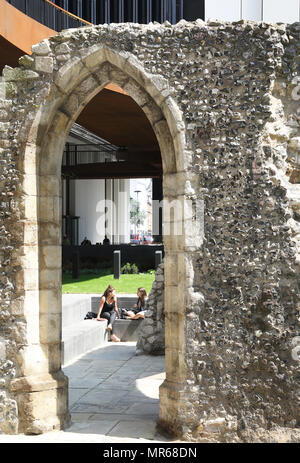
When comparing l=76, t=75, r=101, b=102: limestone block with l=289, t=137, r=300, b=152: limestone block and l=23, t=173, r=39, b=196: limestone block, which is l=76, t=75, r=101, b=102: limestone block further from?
l=289, t=137, r=300, b=152: limestone block

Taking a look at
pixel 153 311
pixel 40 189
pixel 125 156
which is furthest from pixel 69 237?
pixel 40 189

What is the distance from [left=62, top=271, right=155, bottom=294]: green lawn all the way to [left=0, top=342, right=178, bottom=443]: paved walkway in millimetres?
3633

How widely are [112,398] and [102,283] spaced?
8.10m

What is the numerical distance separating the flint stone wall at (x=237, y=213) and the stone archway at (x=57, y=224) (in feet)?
0.30

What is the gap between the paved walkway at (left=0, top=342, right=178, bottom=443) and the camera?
535cm

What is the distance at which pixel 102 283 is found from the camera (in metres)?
14.8

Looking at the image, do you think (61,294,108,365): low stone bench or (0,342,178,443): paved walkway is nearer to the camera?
(0,342,178,443): paved walkway

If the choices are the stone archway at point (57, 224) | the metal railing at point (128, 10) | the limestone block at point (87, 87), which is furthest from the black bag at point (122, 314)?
the metal railing at point (128, 10)

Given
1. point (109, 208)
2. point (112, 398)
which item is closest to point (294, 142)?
point (112, 398)

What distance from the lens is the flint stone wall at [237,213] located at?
5.07 m

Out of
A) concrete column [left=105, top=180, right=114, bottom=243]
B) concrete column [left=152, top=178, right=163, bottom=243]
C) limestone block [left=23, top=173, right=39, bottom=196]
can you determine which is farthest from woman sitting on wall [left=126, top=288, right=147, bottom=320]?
concrete column [left=105, top=180, right=114, bottom=243]

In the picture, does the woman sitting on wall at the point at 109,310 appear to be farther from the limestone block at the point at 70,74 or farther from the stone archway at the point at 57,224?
the limestone block at the point at 70,74

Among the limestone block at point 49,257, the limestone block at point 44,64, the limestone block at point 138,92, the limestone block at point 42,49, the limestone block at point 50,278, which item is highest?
the limestone block at point 42,49

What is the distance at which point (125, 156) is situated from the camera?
62.4ft
